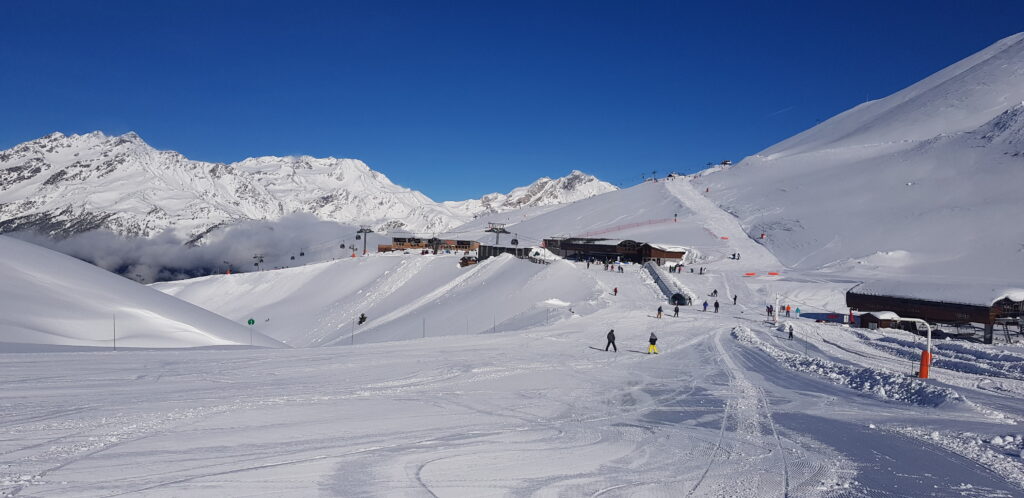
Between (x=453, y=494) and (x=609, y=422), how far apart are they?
447 centimetres

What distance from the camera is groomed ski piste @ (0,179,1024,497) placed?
265 inches

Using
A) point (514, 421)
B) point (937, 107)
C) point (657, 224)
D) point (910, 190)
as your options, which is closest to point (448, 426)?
point (514, 421)

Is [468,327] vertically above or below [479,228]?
below

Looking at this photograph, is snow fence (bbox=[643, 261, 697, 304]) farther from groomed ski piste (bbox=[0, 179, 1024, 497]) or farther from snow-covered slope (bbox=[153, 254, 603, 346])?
groomed ski piste (bbox=[0, 179, 1024, 497])

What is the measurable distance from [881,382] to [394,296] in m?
47.4

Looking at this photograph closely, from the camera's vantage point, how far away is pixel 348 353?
18656 millimetres

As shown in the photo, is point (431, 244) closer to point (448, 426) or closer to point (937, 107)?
point (448, 426)

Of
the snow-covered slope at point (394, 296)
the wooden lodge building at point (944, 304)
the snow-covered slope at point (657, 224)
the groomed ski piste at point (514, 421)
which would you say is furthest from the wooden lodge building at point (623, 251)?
the groomed ski piste at point (514, 421)

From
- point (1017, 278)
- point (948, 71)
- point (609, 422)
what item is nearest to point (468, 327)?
point (609, 422)

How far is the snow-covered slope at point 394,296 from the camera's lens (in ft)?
132

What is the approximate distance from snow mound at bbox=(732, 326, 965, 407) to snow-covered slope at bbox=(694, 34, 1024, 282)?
4985 centimetres

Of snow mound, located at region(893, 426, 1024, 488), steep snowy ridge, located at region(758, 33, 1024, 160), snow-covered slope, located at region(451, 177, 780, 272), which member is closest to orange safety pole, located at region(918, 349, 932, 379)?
snow mound, located at region(893, 426, 1024, 488)

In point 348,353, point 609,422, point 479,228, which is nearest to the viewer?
point 609,422

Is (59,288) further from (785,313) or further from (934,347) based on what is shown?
(785,313)
